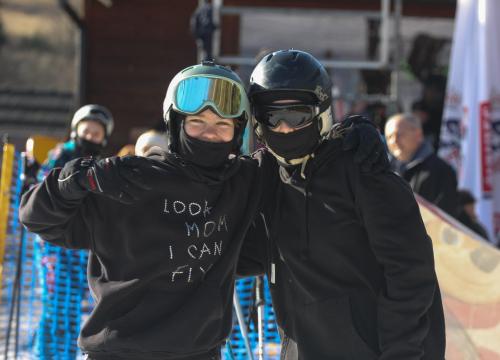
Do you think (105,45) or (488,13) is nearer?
(488,13)

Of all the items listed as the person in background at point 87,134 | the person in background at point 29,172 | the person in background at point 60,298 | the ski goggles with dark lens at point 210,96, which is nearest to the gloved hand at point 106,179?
the ski goggles with dark lens at point 210,96

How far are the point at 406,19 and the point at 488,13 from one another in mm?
2275

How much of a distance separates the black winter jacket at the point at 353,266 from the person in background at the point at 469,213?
13.7 ft

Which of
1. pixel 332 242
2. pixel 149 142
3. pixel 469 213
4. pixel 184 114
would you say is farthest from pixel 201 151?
pixel 469 213

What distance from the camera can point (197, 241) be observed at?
2.72m

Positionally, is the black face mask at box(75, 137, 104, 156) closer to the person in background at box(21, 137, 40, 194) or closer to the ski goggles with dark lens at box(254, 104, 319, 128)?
the person in background at box(21, 137, 40, 194)

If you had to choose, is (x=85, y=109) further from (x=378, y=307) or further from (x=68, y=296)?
(x=378, y=307)

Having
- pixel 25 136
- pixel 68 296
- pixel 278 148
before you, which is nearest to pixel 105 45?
pixel 25 136

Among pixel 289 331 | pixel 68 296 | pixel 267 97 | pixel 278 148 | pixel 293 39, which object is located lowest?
pixel 68 296

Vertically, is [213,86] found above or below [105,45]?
below

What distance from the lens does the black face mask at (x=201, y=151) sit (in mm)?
2727

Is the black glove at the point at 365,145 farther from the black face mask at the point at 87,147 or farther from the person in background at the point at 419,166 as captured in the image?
the person in background at the point at 419,166

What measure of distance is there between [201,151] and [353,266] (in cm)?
68

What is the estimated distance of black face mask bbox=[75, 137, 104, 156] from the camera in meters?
5.85
